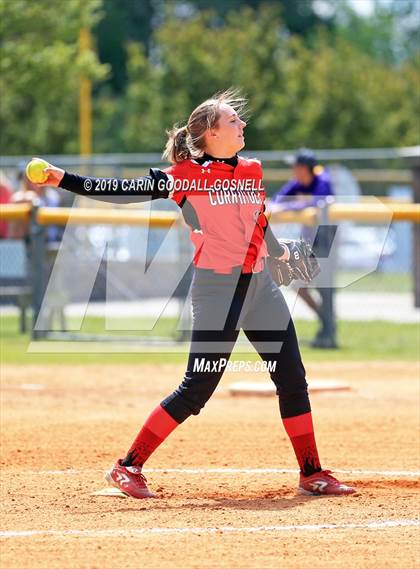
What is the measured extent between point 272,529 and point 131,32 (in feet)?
169

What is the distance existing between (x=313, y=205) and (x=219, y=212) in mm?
8216

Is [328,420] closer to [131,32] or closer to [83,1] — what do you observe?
[83,1]

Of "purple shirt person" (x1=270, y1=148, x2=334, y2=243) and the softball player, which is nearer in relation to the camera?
the softball player

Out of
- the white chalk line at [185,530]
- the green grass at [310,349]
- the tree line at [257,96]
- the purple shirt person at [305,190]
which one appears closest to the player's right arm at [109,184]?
the white chalk line at [185,530]

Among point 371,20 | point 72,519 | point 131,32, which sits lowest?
point 72,519

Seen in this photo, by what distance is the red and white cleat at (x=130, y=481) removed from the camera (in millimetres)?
6531

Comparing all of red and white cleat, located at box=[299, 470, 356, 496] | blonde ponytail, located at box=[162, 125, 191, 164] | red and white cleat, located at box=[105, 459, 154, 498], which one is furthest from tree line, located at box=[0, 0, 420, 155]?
red and white cleat, located at box=[105, 459, 154, 498]

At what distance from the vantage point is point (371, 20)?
72.1 meters

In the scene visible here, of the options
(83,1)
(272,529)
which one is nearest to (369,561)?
(272,529)

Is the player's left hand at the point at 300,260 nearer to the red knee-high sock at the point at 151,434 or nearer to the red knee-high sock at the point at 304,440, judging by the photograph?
the red knee-high sock at the point at 304,440

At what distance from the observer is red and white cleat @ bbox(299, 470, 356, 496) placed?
670cm

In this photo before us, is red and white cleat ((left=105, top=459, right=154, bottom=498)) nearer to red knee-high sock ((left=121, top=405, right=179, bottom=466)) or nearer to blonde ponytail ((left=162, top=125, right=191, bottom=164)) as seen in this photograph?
red knee-high sock ((left=121, top=405, right=179, bottom=466))

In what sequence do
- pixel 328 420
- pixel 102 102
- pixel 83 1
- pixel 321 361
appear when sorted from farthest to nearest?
1. pixel 102 102
2. pixel 83 1
3. pixel 321 361
4. pixel 328 420

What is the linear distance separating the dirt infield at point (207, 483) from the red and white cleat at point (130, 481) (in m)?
0.08
